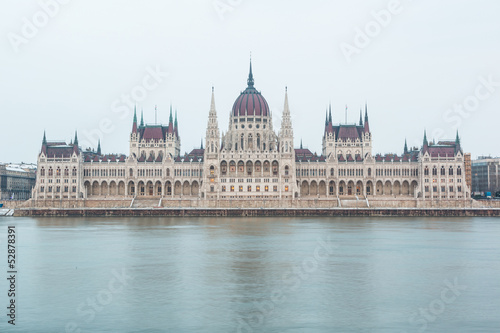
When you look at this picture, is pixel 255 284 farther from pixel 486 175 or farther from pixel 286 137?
pixel 486 175

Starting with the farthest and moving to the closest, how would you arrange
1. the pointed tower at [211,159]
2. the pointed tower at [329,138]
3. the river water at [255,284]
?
the pointed tower at [329,138] < the pointed tower at [211,159] < the river water at [255,284]

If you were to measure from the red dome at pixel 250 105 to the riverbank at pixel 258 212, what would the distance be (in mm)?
34940

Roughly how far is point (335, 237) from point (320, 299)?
31.4 meters

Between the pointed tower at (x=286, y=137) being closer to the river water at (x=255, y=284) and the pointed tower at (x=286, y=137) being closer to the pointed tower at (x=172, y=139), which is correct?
the pointed tower at (x=172, y=139)

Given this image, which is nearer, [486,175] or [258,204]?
[258,204]

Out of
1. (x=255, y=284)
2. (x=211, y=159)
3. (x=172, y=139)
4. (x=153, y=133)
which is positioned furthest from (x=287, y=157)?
(x=255, y=284)

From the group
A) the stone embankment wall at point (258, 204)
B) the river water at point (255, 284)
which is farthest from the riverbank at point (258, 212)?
the river water at point (255, 284)

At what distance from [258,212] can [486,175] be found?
275 ft

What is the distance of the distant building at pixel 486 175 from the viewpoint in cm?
16550

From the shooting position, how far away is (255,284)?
129 feet

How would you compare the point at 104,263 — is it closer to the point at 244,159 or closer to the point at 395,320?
the point at 395,320

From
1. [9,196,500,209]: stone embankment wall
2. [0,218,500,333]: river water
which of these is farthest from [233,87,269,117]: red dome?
[0,218,500,333]: river water

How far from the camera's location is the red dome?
140375 mm

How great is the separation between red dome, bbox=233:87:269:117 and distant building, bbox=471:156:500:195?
63.9m
